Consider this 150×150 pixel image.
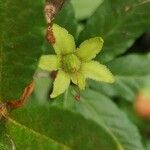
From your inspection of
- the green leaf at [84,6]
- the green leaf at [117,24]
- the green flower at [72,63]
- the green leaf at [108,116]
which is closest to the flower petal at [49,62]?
the green flower at [72,63]

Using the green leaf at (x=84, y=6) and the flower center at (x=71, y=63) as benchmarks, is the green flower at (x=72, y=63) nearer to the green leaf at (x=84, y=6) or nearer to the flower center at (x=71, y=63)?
the flower center at (x=71, y=63)

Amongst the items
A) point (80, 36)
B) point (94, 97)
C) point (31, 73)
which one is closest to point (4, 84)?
point (31, 73)

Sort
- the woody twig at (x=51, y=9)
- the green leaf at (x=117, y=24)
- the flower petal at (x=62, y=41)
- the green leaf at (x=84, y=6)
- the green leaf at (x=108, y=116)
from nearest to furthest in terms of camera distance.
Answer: the woody twig at (x=51, y=9) < the flower petal at (x=62, y=41) < the green leaf at (x=117, y=24) < the green leaf at (x=108, y=116) < the green leaf at (x=84, y=6)

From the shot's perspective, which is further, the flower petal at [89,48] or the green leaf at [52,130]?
the flower petal at [89,48]

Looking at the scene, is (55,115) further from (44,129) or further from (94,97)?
(94,97)

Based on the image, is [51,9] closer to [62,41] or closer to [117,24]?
[62,41]

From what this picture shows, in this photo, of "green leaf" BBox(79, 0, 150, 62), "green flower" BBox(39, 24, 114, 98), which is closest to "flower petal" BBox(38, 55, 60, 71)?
"green flower" BBox(39, 24, 114, 98)
